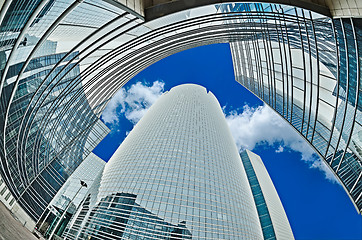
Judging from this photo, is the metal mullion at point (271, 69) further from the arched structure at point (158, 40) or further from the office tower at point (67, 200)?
the office tower at point (67, 200)

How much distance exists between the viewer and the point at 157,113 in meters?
120

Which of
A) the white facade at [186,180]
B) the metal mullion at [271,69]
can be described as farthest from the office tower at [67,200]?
the metal mullion at [271,69]

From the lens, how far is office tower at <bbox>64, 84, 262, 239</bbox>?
5794 centimetres

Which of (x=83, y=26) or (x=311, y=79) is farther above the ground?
(x=311, y=79)

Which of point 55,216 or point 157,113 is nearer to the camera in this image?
point 55,216

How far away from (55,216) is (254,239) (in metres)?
67.5

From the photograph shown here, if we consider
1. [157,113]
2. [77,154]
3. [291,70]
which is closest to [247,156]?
[157,113]

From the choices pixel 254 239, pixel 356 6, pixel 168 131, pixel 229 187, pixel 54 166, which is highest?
pixel 168 131

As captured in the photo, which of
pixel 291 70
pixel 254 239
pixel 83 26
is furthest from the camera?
pixel 254 239

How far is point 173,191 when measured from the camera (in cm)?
6775

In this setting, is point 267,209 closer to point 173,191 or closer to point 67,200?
point 173,191

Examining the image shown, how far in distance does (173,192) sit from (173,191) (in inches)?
15.1

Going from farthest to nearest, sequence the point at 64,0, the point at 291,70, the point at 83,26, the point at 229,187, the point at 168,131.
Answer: the point at 168,131
the point at 229,187
the point at 291,70
the point at 83,26
the point at 64,0

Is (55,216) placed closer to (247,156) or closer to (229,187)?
(229,187)
